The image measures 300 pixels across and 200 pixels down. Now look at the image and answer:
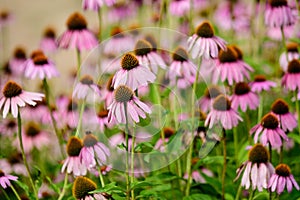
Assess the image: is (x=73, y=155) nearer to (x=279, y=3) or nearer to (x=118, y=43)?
(x=279, y=3)

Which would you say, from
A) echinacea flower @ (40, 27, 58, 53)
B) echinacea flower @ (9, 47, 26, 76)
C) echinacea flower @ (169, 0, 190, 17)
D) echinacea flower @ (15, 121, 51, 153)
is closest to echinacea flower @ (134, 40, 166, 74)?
echinacea flower @ (169, 0, 190, 17)

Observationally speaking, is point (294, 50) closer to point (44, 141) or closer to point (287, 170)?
point (287, 170)

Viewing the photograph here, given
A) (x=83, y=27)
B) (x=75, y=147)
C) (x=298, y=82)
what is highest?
(x=83, y=27)

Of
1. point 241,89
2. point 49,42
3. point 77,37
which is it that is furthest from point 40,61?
point 49,42

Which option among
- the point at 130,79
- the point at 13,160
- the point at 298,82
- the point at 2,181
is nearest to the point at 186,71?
the point at 298,82

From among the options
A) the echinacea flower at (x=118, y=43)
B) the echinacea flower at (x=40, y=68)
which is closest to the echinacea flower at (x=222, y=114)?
the echinacea flower at (x=40, y=68)

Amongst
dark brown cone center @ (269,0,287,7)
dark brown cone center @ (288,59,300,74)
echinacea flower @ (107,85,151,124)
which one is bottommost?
echinacea flower @ (107,85,151,124)

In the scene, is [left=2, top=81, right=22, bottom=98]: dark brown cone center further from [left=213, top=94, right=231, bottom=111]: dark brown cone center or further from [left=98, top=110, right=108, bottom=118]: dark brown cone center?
[left=213, top=94, right=231, bottom=111]: dark brown cone center
